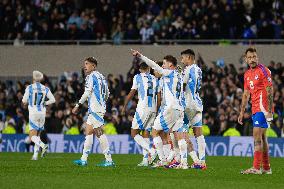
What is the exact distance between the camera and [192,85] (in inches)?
749

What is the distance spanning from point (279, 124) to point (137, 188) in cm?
1572

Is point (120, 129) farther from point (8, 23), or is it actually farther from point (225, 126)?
point (8, 23)

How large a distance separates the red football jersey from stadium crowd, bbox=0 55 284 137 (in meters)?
11.5

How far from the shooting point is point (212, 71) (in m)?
32.7

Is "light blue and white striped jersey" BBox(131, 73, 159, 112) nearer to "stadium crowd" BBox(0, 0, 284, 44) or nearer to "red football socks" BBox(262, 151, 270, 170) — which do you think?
"red football socks" BBox(262, 151, 270, 170)

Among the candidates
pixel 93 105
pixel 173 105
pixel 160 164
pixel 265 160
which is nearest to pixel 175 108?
pixel 173 105

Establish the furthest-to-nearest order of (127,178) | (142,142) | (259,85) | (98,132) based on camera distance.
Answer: (98,132) < (142,142) < (259,85) < (127,178)

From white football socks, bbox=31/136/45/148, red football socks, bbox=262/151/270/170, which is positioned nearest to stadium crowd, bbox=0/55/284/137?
white football socks, bbox=31/136/45/148

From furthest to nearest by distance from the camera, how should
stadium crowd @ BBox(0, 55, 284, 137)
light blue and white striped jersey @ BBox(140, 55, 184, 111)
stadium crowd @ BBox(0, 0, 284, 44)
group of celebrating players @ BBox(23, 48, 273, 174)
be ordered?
1. stadium crowd @ BBox(0, 0, 284, 44)
2. stadium crowd @ BBox(0, 55, 284, 137)
3. light blue and white striped jersey @ BBox(140, 55, 184, 111)
4. group of celebrating players @ BBox(23, 48, 273, 174)

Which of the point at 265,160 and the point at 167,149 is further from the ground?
the point at 167,149

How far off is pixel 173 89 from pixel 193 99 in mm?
820

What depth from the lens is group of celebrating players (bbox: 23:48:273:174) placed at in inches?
684

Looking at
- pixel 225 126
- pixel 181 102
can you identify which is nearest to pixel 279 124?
pixel 225 126

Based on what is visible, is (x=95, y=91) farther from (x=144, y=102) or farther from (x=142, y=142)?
(x=142, y=142)
